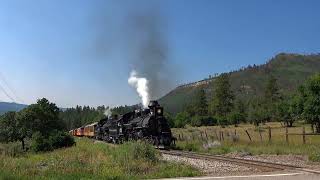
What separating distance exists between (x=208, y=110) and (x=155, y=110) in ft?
353

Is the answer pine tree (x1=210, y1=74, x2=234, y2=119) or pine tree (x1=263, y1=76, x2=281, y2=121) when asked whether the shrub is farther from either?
pine tree (x1=263, y1=76, x2=281, y2=121)

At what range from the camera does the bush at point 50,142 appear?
56.4m

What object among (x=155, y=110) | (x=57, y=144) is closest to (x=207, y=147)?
(x=155, y=110)

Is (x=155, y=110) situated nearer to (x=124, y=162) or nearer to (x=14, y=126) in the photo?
(x=124, y=162)

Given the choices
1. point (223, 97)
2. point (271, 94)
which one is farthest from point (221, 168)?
point (271, 94)

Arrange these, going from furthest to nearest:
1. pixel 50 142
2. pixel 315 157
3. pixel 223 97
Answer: pixel 223 97, pixel 50 142, pixel 315 157

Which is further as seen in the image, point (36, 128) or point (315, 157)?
point (36, 128)

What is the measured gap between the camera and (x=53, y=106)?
90.1 meters

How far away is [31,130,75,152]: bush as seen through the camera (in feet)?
185

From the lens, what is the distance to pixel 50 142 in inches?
2254

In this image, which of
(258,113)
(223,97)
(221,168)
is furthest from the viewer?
(223,97)

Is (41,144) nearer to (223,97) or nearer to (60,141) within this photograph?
(60,141)

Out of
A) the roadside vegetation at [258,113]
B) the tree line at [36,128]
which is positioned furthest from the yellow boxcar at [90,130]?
the roadside vegetation at [258,113]

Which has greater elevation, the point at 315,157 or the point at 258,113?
the point at 258,113
